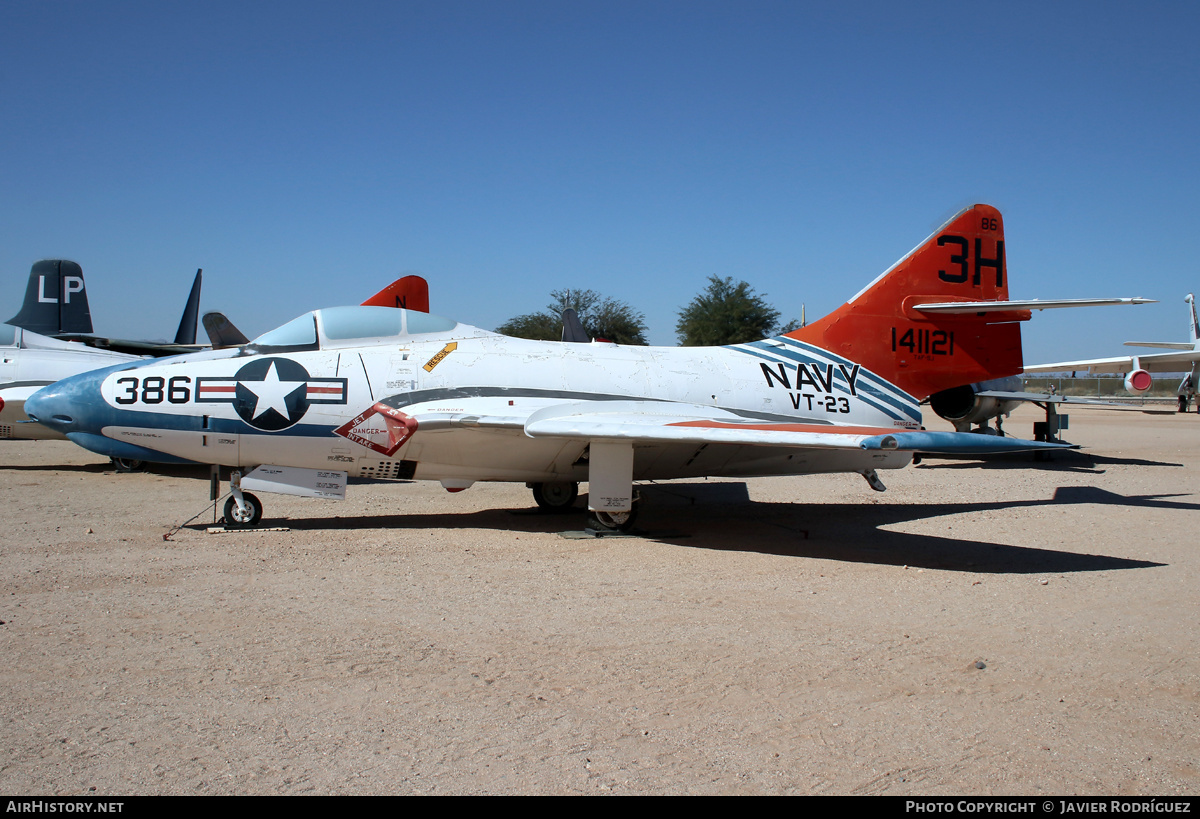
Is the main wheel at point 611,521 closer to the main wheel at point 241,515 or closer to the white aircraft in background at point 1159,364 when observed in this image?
the main wheel at point 241,515

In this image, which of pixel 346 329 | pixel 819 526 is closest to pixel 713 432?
pixel 819 526

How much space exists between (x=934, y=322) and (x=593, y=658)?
7.96m

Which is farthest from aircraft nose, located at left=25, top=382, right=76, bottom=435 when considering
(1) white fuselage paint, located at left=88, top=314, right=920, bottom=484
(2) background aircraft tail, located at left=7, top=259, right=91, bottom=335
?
(2) background aircraft tail, located at left=7, top=259, right=91, bottom=335

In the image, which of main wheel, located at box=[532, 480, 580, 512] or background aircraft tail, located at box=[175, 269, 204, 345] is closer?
main wheel, located at box=[532, 480, 580, 512]

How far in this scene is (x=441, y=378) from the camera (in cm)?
886

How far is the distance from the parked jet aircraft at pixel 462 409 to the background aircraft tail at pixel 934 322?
0.99ft

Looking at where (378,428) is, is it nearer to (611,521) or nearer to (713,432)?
(611,521)

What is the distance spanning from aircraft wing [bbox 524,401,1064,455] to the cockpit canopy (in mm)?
2009

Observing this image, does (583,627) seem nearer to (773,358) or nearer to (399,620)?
(399,620)

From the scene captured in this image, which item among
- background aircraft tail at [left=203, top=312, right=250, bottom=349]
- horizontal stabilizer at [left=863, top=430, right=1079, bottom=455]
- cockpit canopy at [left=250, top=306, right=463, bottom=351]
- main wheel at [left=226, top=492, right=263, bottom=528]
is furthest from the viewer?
background aircraft tail at [left=203, top=312, right=250, bottom=349]

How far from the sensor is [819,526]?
32.1 feet

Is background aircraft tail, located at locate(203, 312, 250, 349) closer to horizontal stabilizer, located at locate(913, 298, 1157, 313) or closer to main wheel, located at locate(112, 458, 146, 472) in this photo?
main wheel, located at locate(112, 458, 146, 472)

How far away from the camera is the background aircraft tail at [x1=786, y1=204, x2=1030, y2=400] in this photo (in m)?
10.5

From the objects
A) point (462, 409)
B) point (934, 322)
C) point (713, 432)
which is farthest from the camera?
point (934, 322)
